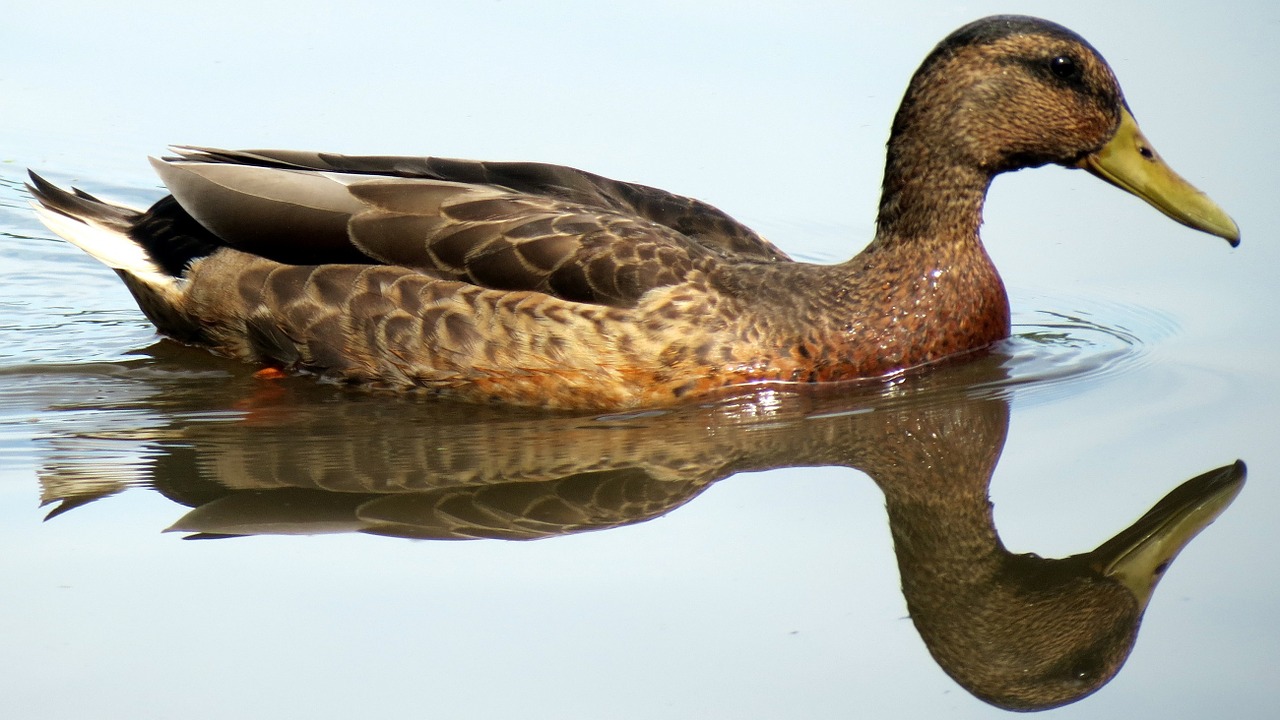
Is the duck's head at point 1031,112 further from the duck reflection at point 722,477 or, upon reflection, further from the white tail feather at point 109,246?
the white tail feather at point 109,246

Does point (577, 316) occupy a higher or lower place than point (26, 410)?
higher

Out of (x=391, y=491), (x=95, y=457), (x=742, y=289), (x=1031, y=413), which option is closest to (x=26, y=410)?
(x=95, y=457)

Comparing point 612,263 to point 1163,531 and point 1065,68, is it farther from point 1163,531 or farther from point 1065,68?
point 1163,531

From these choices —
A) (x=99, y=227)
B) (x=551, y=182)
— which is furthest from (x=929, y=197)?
(x=99, y=227)

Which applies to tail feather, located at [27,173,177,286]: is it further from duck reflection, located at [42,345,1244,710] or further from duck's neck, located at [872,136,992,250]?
duck's neck, located at [872,136,992,250]

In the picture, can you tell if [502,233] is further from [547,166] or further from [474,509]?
[474,509]

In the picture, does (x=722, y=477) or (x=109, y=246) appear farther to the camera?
(x=109, y=246)

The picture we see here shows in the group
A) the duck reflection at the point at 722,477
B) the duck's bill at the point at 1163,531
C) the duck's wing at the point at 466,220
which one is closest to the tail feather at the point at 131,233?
the duck's wing at the point at 466,220

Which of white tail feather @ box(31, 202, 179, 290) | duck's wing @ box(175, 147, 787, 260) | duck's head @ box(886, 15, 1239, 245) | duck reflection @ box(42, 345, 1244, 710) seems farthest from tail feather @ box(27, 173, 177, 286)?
duck's head @ box(886, 15, 1239, 245)
